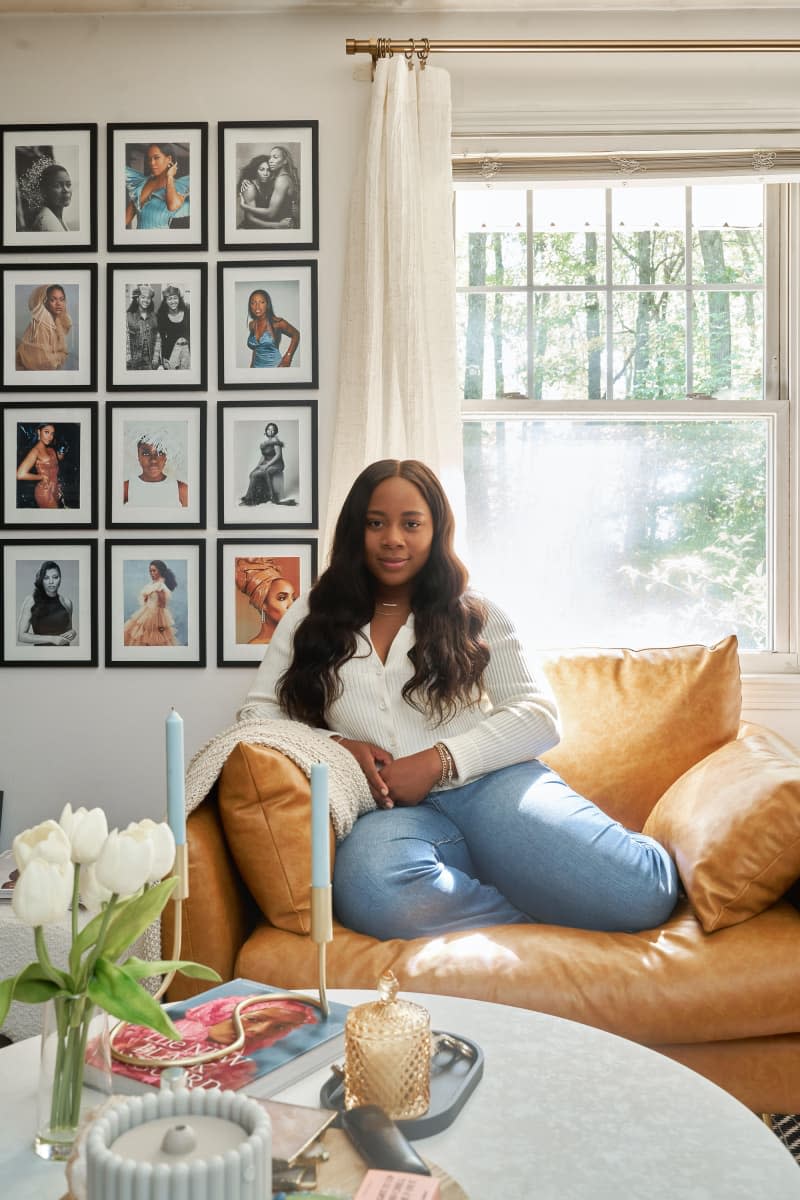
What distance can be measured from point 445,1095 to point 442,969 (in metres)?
0.65

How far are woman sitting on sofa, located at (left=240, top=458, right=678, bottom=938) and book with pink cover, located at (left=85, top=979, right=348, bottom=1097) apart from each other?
1.95ft

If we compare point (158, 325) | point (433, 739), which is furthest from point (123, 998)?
point (158, 325)

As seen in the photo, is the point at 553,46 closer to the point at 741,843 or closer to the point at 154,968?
the point at 741,843

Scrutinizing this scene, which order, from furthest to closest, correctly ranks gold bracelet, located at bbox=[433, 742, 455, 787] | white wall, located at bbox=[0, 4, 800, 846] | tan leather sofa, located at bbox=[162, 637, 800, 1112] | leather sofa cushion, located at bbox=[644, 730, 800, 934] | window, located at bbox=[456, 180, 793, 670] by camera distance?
window, located at bbox=[456, 180, 793, 670]
white wall, located at bbox=[0, 4, 800, 846]
gold bracelet, located at bbox=[433, 742, 455, 787]
leather sofa cushion, located at bbox=[644, 730, 800, 934]
tan leather sofa, located at bbox=[162, 637, 800, 1112]

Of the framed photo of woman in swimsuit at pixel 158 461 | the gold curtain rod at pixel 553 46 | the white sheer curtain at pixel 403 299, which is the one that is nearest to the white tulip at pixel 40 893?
the white sheer curtain at pixel 403 299

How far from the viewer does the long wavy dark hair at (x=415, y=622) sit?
2148 millimetres

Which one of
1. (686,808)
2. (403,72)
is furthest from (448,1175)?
(403,72)

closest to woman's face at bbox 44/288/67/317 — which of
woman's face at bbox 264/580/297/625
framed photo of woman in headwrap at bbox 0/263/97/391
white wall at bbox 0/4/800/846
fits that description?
framed photo of woman in headwrap at bbox 0/263/97/391

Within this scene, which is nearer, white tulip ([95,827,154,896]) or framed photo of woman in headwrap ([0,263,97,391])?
white tulip ([95,827,154,896])

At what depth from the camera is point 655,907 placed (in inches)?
69.7

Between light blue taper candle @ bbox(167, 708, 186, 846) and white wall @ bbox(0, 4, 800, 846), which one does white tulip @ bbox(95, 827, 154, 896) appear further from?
white wall @ bbox(0, 4, 800, 846)

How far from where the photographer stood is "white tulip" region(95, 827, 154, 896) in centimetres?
Answer: 81

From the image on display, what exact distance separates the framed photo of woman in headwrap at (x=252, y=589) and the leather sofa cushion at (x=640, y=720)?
780mm

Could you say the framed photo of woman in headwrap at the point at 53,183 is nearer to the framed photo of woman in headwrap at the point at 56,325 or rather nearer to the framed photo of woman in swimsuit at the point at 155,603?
the framed photo of woman in headwrap at the point at 56,325
